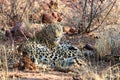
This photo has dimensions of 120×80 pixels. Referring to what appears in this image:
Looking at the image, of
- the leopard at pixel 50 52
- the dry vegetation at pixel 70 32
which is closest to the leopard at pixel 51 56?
the leopard at pixel 50 52

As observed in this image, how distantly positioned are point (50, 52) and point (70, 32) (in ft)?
9.62

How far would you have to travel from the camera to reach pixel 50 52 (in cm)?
813

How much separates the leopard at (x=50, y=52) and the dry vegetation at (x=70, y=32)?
256mm

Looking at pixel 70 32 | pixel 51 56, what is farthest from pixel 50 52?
pixel 70 32

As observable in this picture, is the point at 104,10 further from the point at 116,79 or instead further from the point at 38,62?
the point at 116,79

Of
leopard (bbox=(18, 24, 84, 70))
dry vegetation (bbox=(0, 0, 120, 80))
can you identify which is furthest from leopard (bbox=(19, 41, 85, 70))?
dry vegetation (bbox=(0, 0, 120, 80))

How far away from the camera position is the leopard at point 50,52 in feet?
25.9

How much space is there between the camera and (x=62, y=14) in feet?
43.0

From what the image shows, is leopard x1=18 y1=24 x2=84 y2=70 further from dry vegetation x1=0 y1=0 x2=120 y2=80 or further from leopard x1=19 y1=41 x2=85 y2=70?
dry vegetation x1=0 y1=0 x2=120 y2=80

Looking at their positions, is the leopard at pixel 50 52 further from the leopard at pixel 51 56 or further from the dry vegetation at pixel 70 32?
the dry vegetation at pixel 70 32

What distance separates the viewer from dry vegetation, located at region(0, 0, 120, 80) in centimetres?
729

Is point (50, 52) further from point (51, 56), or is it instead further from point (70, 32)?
point (70, 32)

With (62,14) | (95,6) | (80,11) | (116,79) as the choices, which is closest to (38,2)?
(62,14)

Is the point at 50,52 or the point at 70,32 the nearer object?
the point at 50,52
